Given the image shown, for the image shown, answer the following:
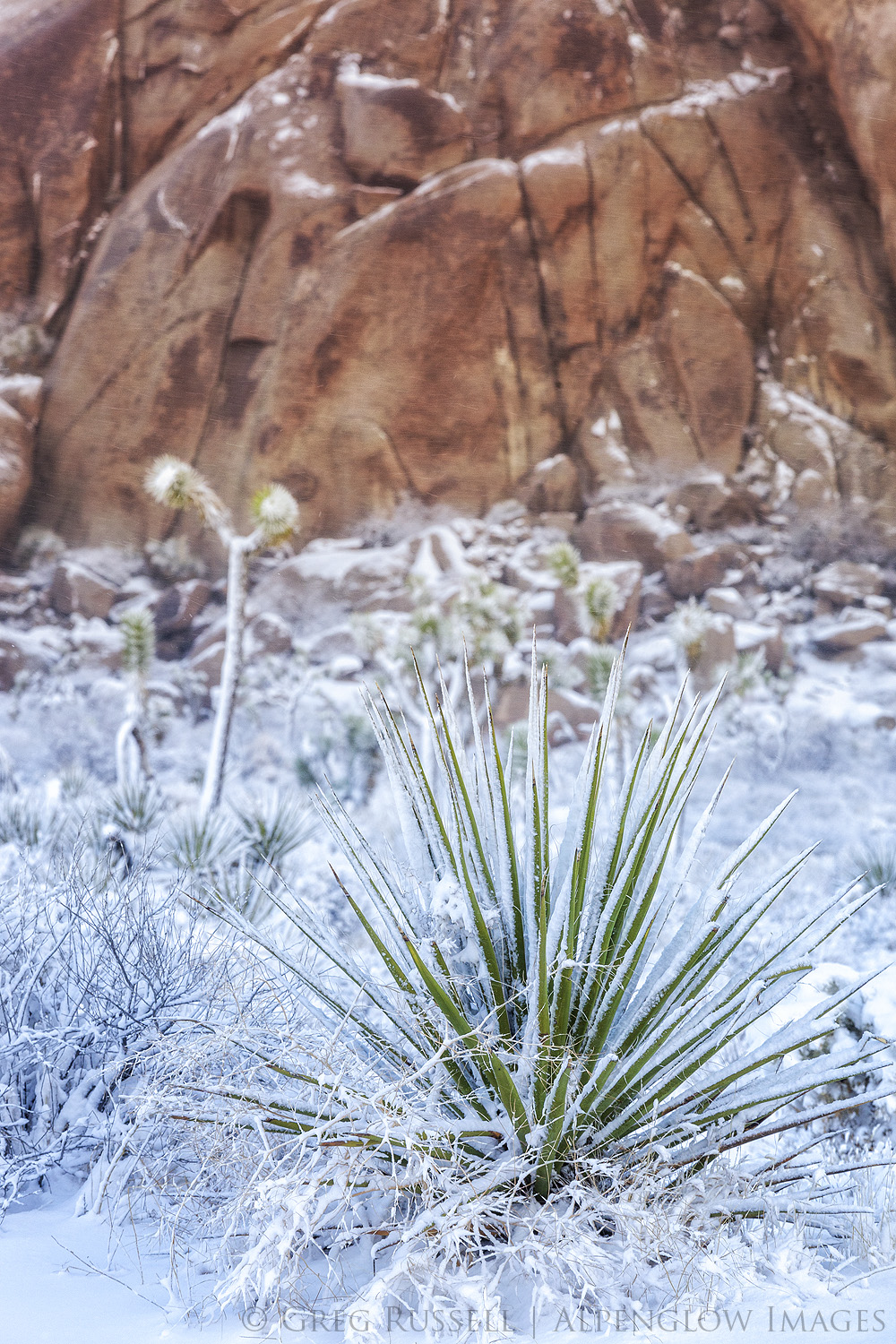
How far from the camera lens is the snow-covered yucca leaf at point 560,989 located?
5.10 feet

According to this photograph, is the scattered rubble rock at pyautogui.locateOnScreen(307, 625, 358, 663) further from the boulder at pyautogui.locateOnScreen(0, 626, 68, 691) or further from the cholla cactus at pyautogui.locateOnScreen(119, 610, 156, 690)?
the boulder at pyautogui.locateOnScreen(0, 626, 68, 691)

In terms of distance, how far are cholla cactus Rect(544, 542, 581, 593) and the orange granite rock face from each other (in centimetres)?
160

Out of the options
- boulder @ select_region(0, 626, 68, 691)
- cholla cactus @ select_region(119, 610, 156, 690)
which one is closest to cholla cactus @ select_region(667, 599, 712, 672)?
cholla cactus @ select_region(119, 610, 156, 690)

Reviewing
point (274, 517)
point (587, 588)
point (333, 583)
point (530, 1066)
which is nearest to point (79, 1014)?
point (530, 1066)

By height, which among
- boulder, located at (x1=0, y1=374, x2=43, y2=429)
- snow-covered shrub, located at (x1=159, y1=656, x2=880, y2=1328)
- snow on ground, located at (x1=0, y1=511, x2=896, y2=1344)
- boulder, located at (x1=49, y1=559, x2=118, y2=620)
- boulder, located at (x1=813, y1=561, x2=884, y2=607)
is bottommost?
snow on ground, located at (x1=0, y1=511, x2=896, y2=1344)

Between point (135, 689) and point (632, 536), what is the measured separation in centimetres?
738

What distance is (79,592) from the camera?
42.2 feet

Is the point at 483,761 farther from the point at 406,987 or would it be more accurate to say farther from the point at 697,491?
the point at 697,491

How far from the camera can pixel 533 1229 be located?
4.77ft

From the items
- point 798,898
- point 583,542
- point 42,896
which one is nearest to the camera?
point 42,896

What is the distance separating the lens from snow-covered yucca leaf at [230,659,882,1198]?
1.55 metres

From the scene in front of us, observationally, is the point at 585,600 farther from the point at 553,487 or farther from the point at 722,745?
the point at 722,745

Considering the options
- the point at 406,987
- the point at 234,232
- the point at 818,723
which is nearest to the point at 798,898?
the point at 818,723

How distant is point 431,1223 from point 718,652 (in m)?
11.7
